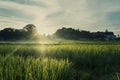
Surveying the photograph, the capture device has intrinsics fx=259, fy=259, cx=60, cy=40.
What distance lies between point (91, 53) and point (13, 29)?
4875cm

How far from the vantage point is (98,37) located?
8256cm

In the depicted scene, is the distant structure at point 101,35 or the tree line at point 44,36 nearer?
the tree line at point 44,36

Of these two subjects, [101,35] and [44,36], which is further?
[101,35]

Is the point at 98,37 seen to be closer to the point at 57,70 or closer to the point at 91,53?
the point at 91,53

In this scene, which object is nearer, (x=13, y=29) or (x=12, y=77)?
(x=12, y=77)

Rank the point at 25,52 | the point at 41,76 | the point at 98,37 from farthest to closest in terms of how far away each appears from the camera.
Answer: the point at 98,37, the point at 25,52, the point at 41,76

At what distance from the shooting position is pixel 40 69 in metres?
7.77

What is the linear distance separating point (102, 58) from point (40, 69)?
8966 millimetres

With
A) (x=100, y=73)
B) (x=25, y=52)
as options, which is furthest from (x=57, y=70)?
(x=25, y=52)

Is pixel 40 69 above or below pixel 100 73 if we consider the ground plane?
above

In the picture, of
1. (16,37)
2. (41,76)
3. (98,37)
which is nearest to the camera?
(41,76)

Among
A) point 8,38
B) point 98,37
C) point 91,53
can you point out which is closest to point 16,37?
point 8,38

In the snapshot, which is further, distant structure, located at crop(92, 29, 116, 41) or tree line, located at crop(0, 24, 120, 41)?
distant structure, located at crop(92, 29, 116, 41)

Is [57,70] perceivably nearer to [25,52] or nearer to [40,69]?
[40,69]
